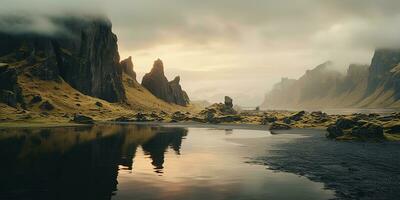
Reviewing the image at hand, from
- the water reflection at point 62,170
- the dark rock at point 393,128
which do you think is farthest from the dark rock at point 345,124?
the water reflection at point 62,170

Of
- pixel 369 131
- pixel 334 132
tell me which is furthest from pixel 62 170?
pixel 334 132

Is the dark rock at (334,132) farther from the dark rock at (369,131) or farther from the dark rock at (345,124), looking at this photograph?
the dark rock at (369,131)

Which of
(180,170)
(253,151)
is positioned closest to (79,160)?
(180,170)

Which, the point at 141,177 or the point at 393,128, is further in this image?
the point at 393,128

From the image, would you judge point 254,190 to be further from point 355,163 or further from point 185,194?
point 355,163

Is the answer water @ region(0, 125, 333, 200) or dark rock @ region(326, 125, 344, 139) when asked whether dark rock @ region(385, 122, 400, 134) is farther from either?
water @ region(0, 125, 333, 200)

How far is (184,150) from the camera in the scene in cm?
9194

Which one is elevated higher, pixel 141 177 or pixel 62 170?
pixel 62 170

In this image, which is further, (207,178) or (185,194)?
(207,178)

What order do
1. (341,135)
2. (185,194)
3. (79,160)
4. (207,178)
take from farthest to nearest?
(341,135) < (79,160) < (207,178) < (185,194)

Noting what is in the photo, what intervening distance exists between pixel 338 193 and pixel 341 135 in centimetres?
8398

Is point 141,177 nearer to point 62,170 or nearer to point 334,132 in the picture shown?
point 62,170

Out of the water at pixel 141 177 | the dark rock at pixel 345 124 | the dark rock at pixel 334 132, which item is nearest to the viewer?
the water at pixel 141 177

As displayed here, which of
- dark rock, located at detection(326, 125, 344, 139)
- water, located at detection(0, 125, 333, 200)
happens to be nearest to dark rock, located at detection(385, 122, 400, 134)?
dark rock, located at detection(326, 125, 344, 139)
